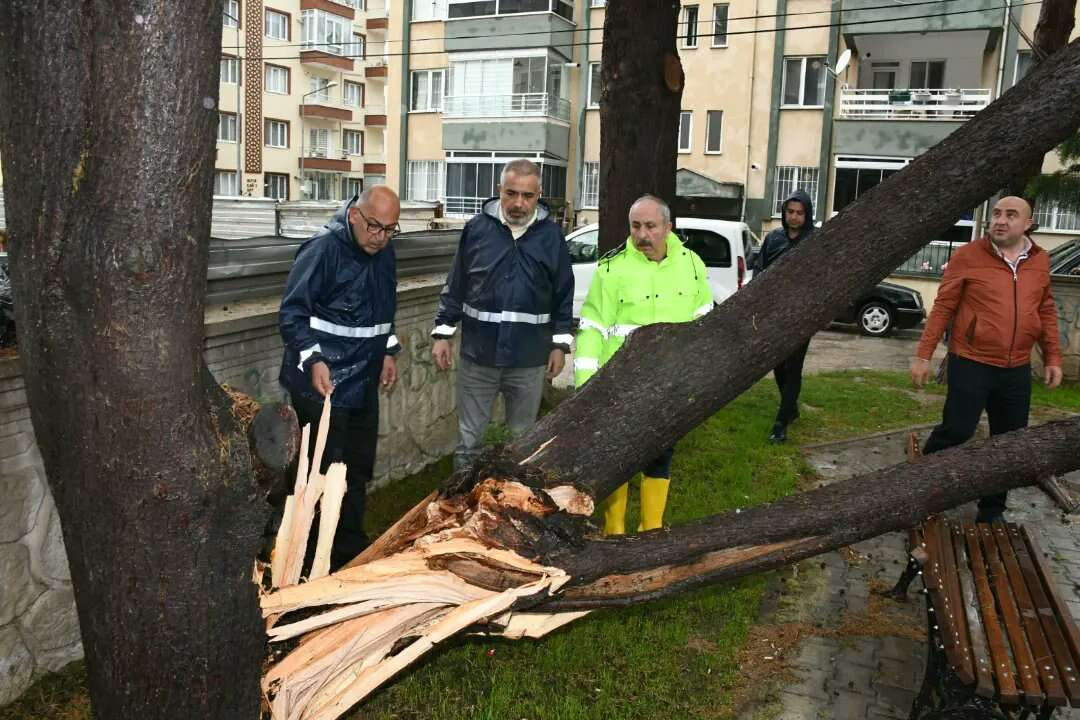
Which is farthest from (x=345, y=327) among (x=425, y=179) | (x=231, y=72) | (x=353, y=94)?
(x=353, y=94)

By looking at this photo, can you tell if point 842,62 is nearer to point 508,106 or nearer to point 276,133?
point 508,106

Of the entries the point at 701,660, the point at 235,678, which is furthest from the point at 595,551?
the point at 701,660

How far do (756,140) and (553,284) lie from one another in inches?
1013

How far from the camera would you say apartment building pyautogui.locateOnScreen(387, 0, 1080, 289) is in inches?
1065

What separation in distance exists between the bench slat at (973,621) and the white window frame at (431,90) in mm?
33235

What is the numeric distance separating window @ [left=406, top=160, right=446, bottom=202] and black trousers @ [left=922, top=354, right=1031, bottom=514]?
101 feet

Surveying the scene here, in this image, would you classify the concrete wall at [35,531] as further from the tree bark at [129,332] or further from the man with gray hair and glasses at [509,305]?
the tree bark at [129,332]

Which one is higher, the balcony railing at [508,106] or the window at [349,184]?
the balcony railing at [508,106]

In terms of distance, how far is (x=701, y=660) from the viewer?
4.16 meters

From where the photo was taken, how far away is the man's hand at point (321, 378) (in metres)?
4.28

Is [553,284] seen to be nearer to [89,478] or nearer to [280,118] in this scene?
[89,478]

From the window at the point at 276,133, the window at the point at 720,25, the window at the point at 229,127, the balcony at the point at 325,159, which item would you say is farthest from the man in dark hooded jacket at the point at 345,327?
the balcony at the point at 325,159

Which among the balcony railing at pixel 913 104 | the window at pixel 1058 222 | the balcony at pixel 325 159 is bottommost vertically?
the window at pixel 1058 222

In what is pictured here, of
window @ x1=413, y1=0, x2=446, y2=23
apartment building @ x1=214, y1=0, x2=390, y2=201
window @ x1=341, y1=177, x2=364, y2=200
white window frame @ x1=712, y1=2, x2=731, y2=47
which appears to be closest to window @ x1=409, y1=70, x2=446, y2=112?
window @ x1=413, y1=0, x2=446, y2=23
